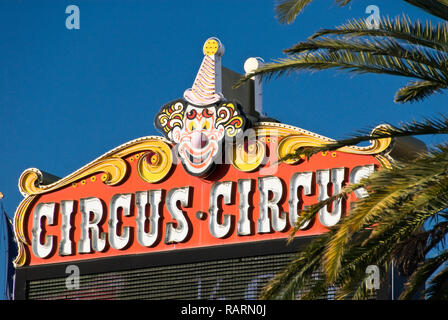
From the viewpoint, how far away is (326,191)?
1094 inches

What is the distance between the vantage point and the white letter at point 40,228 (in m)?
31.5

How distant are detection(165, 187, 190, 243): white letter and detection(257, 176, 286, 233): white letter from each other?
2091 mm

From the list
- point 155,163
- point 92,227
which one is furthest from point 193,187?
point 92,227

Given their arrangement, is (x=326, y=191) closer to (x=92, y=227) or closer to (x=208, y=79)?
(x=208, y=79)

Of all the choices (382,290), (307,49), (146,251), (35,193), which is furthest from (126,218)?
(307,49)

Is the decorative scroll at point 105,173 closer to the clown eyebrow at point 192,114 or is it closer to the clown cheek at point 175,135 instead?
the clown cheek at point 175,135

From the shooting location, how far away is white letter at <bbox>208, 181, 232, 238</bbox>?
95.3ft

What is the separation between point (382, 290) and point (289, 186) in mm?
3885

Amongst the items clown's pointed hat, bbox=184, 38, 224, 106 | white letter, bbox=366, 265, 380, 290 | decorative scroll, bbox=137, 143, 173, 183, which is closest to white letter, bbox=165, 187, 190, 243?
decorative scroll, bbox=137, 143, 173, 183

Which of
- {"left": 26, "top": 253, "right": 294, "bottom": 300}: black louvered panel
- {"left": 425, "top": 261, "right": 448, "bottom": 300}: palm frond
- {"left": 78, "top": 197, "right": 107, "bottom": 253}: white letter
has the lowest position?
{"left": 425, "top": 261, "right": 448, "bottom": 300}: palm frond

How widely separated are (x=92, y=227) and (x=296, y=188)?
602cm

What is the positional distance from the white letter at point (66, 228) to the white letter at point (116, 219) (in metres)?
1.27

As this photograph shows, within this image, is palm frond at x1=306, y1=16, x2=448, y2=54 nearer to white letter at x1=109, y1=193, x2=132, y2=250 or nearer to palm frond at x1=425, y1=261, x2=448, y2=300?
palm frond at x1=425, y1=261, x2=448, y2=300

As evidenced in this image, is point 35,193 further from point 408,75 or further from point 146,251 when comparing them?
point 408,75
